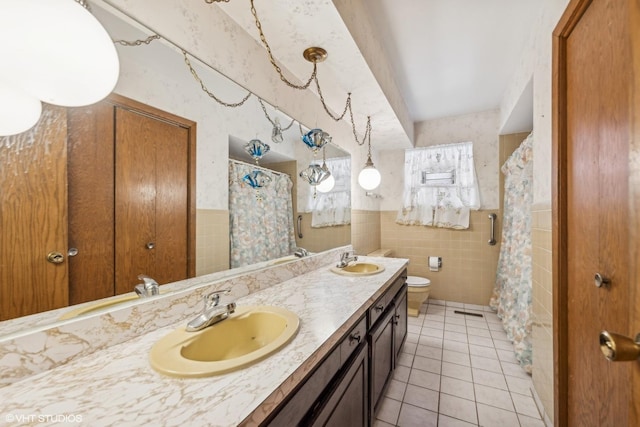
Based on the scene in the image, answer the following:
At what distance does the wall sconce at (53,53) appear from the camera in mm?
554

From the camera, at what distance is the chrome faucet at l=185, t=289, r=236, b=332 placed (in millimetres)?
805

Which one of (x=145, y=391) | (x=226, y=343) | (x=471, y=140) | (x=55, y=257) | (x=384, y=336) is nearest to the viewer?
(x=145, y=391)

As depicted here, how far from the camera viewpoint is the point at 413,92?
101 inches

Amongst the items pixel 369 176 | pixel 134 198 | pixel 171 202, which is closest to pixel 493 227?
pixel 369 176

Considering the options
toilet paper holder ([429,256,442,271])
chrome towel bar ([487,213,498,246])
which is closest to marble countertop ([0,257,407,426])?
toilet paper holder ([429,256,442,271])

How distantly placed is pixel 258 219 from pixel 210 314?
0.61 meters

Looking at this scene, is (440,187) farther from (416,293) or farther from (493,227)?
(416,293)

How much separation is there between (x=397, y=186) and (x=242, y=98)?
272cm

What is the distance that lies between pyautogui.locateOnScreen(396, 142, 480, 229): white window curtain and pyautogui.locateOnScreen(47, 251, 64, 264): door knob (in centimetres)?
330

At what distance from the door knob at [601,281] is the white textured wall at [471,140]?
248cm

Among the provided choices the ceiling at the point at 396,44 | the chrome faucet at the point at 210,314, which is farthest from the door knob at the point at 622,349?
the ceiling at the point at 396,44

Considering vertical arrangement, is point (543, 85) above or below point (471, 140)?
below

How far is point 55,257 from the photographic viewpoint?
0.66 m

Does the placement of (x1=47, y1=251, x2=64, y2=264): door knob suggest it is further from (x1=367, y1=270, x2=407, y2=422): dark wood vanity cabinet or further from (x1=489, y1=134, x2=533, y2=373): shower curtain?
(x1=489, y1=134, x2=533, y2=373): shower curtain
